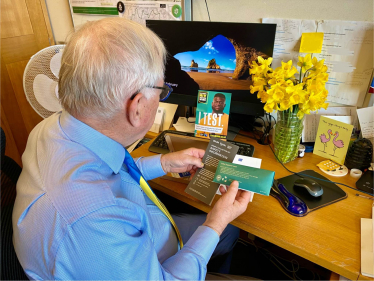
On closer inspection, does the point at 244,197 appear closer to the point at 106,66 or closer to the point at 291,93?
the point at 291,93

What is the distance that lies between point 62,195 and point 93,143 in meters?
0.16

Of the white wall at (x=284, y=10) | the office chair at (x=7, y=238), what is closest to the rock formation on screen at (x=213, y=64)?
the white wall at (x=284, y=10)

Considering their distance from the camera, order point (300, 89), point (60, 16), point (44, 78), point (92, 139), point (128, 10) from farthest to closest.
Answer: point (60, 16) → point (128, 10) → point (44, 78) → point (300, 89) → point (92, 139)

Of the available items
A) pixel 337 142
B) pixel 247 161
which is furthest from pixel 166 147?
pixel 337 142

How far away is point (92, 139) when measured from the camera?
64 cm

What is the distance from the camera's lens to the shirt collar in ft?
2.07

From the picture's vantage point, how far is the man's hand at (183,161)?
0.93m

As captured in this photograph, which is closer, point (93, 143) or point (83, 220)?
point (83, 220)

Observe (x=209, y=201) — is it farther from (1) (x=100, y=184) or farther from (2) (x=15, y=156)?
(2) (x=15, y=156)

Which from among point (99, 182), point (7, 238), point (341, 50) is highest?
point (341, 50)

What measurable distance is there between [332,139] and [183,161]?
1.96 ft

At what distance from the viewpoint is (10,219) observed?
0.61 meters

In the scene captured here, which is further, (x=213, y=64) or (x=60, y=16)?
(x=60, y=16)

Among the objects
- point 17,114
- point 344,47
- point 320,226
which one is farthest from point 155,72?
point 17,114
